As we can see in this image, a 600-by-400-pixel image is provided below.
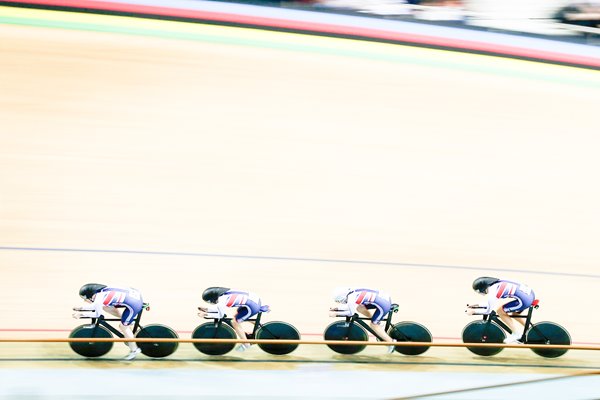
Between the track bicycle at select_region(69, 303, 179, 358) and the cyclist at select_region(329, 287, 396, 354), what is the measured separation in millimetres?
828

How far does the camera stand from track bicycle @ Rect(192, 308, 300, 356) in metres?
3.68

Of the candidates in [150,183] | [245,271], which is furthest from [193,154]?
[245,271]

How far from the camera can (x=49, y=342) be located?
3.62 metres

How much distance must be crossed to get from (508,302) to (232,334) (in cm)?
142

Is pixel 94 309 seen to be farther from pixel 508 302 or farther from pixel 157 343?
pixel 508 302

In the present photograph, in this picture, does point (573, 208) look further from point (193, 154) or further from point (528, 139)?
point (193, 154)

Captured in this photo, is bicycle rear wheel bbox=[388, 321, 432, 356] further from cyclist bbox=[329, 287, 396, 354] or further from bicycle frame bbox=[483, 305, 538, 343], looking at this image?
bicycle frame bbox=[483, 305, 538, 343]

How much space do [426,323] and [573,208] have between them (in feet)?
6.51

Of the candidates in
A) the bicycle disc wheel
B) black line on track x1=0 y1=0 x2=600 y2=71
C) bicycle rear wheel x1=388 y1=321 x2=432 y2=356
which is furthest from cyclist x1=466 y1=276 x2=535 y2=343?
black line on track x1=0 y1=0 x2=600 y2=71

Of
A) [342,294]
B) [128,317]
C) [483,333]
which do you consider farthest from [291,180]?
[128,317]

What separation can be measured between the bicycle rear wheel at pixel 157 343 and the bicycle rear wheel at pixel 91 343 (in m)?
0.15

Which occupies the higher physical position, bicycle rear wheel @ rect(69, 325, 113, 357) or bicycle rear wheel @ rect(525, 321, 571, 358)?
bicycle rear wheel @ rect(69, 325, 113, 357)

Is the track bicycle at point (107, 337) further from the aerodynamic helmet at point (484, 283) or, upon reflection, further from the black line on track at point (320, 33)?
the black line on track at point (320, 33)

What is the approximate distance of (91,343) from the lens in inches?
140
